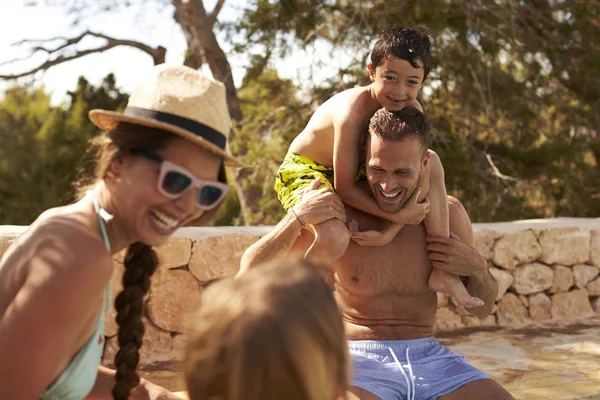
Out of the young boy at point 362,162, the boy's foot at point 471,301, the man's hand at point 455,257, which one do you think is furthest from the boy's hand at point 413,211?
the boy's foot at point 471,301

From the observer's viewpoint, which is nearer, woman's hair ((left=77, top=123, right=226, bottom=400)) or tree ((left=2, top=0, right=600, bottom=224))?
woman's hair ((left=77, top=123, right=226, bottom=400))

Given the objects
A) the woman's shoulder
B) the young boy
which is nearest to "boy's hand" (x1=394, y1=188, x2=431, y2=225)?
the young boy

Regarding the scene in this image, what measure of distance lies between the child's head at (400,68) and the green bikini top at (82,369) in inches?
82.4

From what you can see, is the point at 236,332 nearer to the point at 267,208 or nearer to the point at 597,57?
the point at 267,208

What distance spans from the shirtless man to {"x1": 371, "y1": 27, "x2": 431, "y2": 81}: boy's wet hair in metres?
0.49

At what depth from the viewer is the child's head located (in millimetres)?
3730

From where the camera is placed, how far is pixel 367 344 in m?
3.17

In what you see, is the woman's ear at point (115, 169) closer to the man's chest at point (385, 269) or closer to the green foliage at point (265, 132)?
the man's chest at point (385, 269)

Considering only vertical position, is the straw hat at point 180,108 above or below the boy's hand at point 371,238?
above

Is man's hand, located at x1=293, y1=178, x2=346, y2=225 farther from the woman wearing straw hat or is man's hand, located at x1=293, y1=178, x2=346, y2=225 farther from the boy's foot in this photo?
the woman wearing straw hat

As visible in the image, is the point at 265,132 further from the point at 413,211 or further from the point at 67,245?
the point at 67,245

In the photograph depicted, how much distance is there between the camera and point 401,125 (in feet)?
10.8

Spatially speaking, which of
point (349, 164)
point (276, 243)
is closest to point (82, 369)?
point (276, 243)

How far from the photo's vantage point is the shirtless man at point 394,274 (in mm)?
3062
